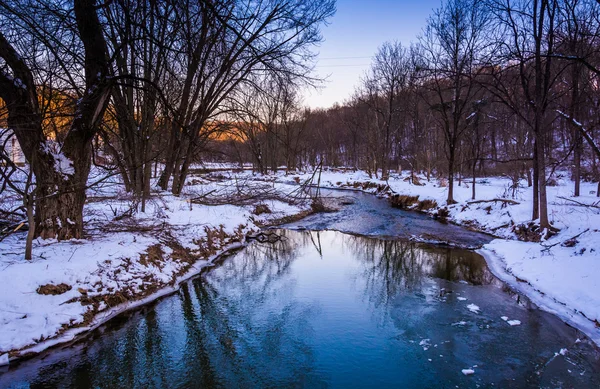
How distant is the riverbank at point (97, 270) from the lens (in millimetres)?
5535

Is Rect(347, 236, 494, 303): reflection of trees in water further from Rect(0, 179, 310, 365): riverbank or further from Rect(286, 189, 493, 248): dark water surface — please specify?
Rect(0, 179, 310, 365): riverbank

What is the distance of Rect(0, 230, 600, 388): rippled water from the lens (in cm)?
491

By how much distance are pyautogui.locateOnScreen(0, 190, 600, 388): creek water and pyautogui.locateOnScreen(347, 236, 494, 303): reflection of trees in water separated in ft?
0.25

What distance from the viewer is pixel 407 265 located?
10414 millimetres

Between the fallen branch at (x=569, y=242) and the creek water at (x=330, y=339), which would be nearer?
the creek water at (x=330, y=339)

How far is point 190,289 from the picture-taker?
841 cm

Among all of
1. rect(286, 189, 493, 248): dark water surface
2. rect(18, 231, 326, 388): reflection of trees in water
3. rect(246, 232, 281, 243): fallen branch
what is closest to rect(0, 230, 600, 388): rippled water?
rect(18, 231, 326, 388): reflection of trees in water

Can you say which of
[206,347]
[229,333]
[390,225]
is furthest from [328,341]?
[390,225]

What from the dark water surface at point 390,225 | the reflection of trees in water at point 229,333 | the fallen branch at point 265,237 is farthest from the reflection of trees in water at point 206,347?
the dark water surface at point 390,225

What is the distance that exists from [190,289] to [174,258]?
57.4 inches

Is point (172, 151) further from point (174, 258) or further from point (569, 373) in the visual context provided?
point (569, 373)

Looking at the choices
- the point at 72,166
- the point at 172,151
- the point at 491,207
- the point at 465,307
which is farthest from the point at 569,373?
the point at 172,151

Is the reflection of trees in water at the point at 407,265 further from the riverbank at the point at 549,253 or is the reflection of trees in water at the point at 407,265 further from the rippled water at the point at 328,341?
the riverbank at the point at 549,253

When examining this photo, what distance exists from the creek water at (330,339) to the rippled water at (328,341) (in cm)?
2
